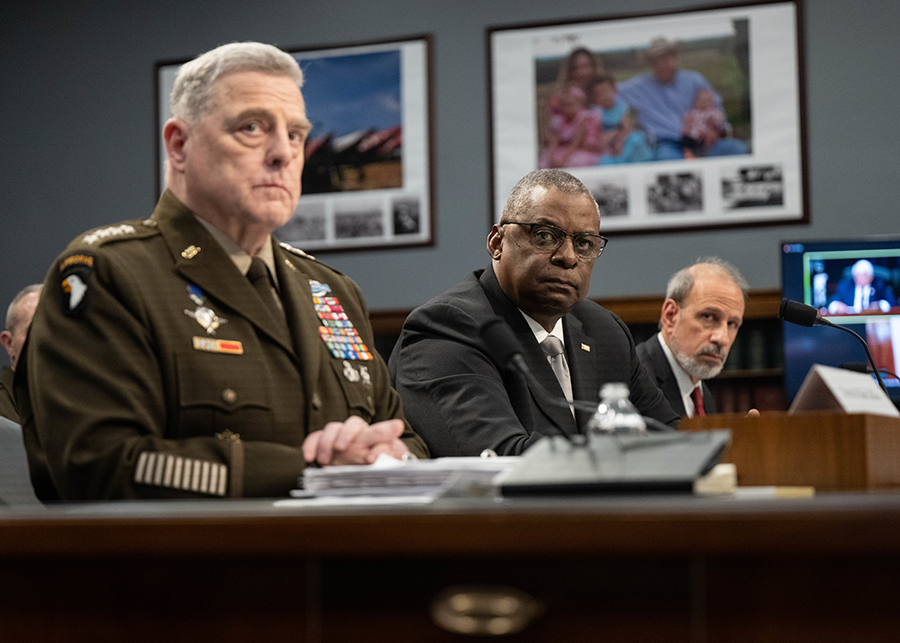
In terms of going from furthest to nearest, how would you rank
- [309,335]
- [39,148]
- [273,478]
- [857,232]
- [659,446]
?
[39,148], [857,232], [309,335], [273,478], [659,446]

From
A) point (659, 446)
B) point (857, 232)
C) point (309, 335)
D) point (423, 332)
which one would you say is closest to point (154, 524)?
point (659, 446)

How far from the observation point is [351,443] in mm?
1472

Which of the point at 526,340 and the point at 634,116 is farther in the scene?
the point at 634,116

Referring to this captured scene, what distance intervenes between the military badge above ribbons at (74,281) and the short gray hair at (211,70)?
345mm

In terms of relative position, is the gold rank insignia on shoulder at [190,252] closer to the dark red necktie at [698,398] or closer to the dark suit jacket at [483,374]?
the dark suit jacket at [483,374]

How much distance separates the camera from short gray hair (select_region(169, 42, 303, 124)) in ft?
5.83

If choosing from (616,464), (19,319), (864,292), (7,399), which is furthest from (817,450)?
(19,319)

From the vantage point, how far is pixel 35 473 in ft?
5.17

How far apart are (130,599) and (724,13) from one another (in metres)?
5.35

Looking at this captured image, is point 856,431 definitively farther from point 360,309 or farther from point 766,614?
point 360,309

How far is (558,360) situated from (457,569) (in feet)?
5.90

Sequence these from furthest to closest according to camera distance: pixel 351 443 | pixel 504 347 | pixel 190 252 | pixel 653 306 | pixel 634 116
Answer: pixel 634 116 → pixel 653 306 → pixel 190 252 → pixel 351 443 → pixel 504 347

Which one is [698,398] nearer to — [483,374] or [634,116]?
[634,116]

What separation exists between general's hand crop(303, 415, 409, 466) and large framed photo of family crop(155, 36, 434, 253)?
14.4 feet
